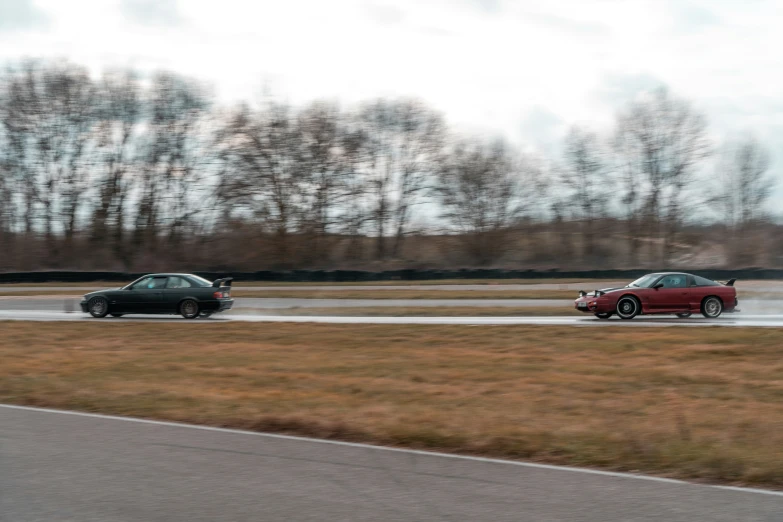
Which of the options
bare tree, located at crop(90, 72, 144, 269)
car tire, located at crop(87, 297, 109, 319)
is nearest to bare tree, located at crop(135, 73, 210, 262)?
bare tree, located at crop(90, 72, 144, 269)

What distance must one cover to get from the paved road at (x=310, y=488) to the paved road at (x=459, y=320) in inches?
535

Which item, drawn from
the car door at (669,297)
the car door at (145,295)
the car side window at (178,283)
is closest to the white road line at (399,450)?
the car side window at (178,283)

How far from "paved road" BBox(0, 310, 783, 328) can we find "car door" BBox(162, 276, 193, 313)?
39cm

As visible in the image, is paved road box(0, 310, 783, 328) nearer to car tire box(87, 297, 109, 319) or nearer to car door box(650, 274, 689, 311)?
car tire box(87, 297, 109, 319)

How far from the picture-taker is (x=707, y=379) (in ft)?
36.4

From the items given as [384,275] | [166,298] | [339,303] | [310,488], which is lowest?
[310,488]

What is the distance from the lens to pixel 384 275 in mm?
44312

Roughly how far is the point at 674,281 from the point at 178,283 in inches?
570

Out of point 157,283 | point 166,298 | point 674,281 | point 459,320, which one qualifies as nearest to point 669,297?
point 674,281

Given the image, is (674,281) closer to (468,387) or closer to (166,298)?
(468,387)

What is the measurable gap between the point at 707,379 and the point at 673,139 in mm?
47453

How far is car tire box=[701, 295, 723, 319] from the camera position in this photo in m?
21.0

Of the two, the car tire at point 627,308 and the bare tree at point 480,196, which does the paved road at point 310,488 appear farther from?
the bare tree at point 480,196

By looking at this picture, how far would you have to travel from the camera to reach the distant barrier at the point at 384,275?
42688 mm
